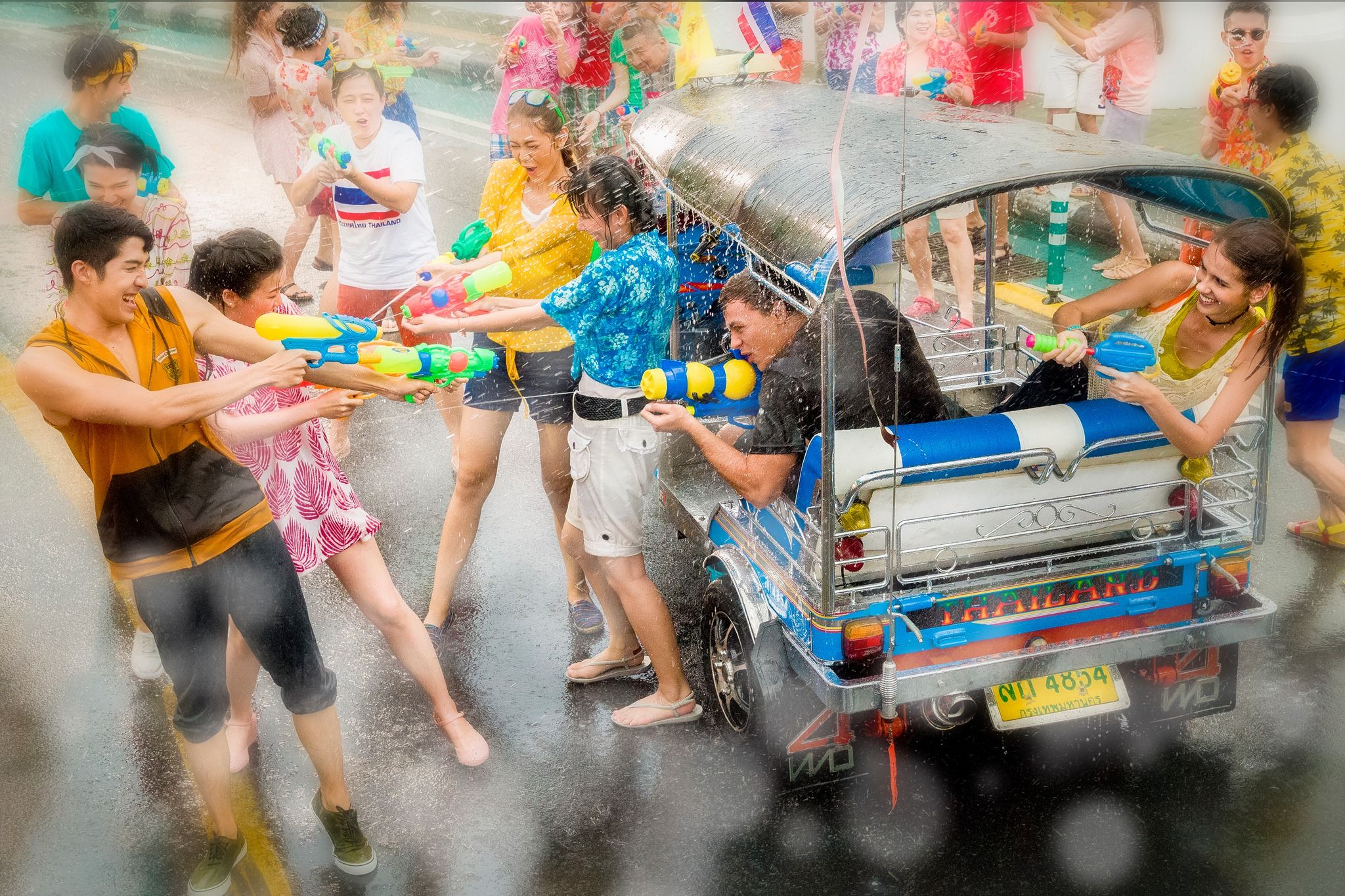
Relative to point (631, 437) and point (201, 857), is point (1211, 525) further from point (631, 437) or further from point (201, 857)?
point (201, 857)

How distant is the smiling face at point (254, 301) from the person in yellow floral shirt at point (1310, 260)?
10.8 feet

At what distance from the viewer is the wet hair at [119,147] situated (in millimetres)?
3863

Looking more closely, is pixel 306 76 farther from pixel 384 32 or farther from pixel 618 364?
pixel 618 364

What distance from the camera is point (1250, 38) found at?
5.21m

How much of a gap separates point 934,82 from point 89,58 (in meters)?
4.15

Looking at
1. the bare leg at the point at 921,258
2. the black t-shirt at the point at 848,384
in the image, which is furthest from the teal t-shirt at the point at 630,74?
the black t-shirt at the point at 848,384

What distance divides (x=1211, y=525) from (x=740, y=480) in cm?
146

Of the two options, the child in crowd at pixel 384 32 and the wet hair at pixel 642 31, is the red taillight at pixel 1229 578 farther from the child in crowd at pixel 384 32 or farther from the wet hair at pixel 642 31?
the wet hair at pixel 642 31

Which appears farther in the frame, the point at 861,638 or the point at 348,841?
the point at 348,841

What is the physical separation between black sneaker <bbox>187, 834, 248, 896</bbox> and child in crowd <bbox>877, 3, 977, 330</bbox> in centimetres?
447

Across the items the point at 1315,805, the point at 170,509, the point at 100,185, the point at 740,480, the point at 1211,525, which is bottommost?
the point at 1315,805

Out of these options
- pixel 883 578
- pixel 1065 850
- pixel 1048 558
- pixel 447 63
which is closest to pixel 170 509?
pixel 883 578

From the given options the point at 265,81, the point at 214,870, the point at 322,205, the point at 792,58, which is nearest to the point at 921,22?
the point at 792,58

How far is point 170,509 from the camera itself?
2.99 m
